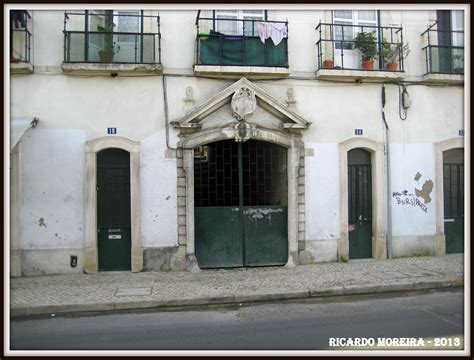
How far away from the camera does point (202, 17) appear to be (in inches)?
428

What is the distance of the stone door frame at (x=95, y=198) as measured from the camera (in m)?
10.3

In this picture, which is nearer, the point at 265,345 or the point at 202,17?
the point at 265,345

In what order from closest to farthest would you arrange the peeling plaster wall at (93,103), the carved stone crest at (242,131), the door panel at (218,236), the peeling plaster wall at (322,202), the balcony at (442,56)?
the peeling plaster wall at (93,103) → the carved stone crest at (242,131) → the door panel at (218,236) → the peeling plaster wall at (322,202) → the balcony at (442,56)

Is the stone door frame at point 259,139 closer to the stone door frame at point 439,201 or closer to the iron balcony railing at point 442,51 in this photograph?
the stone door frame at point 439,201

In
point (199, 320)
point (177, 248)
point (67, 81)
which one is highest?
point (67, 81)

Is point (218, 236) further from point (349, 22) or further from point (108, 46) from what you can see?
point (349, 22)

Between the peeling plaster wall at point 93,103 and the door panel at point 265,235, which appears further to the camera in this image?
the door panel at point 265,235

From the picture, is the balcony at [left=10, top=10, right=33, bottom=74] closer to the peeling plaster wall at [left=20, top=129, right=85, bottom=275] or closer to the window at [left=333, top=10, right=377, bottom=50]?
the peeling plaster wall at [left=20, top=129, right=85, bottom=275]

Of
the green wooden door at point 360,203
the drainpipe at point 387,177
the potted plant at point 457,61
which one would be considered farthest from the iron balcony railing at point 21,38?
the potted plant at point 457,61

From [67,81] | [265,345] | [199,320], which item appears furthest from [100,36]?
[265,345]

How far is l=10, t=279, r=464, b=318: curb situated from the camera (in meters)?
7.61

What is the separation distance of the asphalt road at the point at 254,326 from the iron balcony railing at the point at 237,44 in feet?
19.5

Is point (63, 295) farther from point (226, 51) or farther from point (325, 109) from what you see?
point (325, 109)

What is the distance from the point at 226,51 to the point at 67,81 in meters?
3.83
